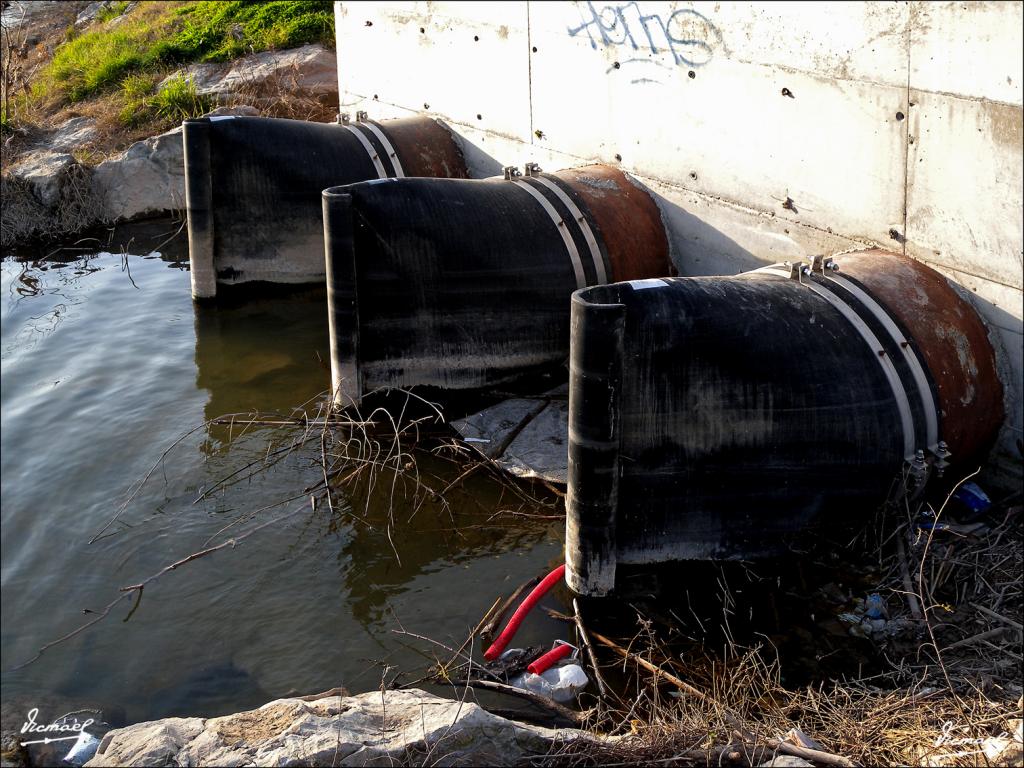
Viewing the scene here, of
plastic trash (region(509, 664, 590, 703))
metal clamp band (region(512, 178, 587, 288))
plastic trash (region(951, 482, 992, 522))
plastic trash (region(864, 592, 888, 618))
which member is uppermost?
metal clamp band (region(512, 178, 587, 288))

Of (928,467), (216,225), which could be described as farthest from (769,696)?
(216,225)

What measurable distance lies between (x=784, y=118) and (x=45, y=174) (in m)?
9.00

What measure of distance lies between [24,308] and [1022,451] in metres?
8.88

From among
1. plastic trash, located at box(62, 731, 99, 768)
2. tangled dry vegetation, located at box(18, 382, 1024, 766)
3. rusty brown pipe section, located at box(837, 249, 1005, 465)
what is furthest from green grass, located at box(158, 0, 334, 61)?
plastic trash, located at box(62, 731, 99, 768)

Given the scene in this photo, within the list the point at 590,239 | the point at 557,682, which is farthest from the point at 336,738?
the point at 590,239

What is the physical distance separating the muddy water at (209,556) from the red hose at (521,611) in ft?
0.47

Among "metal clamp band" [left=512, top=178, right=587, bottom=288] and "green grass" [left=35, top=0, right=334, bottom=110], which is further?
"green grass" [left=35, top=0, right=334, bottom=110]

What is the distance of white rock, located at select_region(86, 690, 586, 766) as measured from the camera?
4383 mm

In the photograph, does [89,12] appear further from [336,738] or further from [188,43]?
[336,738]

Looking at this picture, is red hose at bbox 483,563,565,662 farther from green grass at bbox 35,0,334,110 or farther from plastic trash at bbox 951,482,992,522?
green grass at bbox 35,0,334,110

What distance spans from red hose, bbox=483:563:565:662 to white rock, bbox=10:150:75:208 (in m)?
9.17

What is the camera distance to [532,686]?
18.3 feet

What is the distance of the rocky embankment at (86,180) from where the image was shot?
41.4 ft

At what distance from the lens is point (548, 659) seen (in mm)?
5707
